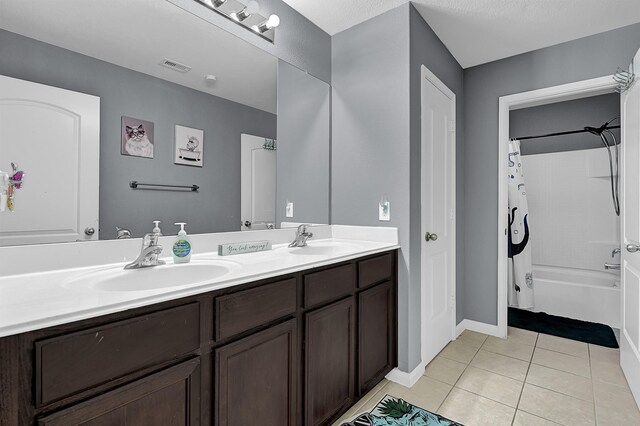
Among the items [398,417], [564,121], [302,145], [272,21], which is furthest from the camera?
[564,121]

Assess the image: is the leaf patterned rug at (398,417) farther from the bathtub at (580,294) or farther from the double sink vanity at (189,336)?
the bathtub at (580,294)

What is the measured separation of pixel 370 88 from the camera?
2234 mm

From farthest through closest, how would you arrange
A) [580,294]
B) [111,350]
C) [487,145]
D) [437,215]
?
[580,294]
[487,145]
[437,215]
[111,350]

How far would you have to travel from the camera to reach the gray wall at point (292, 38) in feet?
5.76

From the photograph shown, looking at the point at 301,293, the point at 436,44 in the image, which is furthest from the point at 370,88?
the point at 301,293

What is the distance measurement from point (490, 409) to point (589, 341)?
1479 millimetres

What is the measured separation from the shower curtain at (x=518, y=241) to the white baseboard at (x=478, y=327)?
2.20 feet

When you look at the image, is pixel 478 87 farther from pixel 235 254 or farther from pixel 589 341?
pixel 235 254

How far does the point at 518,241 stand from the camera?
3.34 metres

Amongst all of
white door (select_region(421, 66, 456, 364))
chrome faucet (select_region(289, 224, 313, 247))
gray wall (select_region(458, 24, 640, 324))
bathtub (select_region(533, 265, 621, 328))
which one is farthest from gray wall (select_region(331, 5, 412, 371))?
bathtub (select_region(533, 265, 621, 328))

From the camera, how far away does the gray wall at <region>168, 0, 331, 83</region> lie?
1.76 metres

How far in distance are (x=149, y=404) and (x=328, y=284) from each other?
0.85 m

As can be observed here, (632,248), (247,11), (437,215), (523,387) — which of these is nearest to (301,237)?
(437,215)

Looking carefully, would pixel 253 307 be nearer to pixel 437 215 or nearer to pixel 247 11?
pixel 247 11
